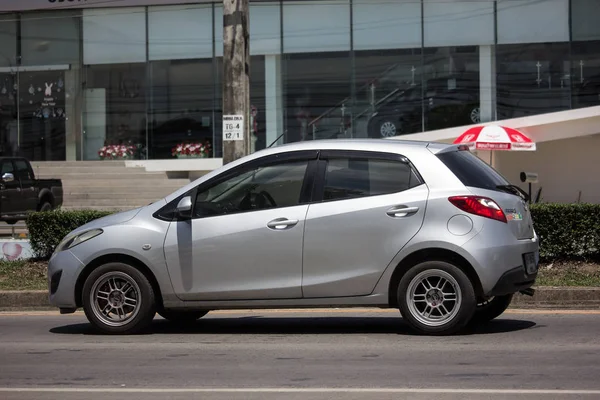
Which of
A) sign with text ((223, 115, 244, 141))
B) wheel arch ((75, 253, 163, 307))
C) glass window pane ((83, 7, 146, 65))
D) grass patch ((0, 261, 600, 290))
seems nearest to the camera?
wheel arch ((75, 253, 163, 307))

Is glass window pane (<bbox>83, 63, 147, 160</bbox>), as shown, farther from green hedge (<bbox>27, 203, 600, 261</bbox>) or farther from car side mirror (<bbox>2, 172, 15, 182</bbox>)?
green hedge (<bbox>27, 203, 600, 261</bbox>)

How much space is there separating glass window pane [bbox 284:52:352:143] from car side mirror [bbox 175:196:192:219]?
70.3ft

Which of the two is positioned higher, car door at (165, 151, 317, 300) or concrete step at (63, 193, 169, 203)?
concrete step at (63, 193, 169, 203)

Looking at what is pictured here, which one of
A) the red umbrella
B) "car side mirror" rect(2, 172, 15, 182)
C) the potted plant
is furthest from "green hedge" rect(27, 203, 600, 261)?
the potted plant

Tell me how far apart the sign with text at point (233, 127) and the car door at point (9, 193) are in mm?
9732

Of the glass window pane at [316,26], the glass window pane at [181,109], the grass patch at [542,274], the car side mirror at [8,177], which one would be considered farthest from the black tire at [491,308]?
the glass window pane at [181,109]

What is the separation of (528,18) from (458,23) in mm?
2089

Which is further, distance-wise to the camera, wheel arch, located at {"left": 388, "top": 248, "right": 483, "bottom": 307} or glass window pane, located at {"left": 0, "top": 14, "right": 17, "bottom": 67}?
glass window pane, located at {"left": 0, "top": 14, "right": 17, "bottom": 67}

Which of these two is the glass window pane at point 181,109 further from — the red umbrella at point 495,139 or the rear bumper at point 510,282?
the rear bumper at point 510,282

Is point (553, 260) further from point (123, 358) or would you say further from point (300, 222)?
point (123, 358)

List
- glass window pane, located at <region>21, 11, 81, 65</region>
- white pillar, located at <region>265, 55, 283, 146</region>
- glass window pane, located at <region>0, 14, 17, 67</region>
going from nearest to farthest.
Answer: white pillar, located at <region>265, 55, 283, 146</region> < glass window pane, located at <region>21, 11, 81, 65</region> < glass window pane, located at <region>0, 14, 17, 67</region>

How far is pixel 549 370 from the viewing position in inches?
279

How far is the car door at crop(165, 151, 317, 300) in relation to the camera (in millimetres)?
8703

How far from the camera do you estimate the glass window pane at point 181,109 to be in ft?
104
